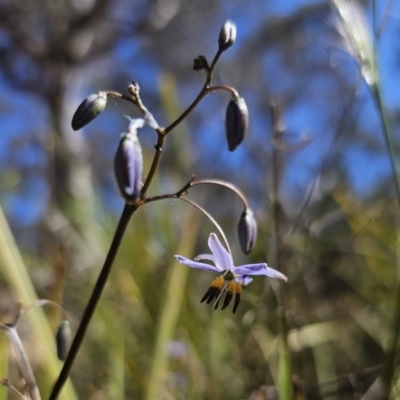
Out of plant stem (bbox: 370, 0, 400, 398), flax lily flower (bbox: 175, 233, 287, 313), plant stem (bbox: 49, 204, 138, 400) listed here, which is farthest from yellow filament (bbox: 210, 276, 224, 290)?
plant stem (bbox: 370, 0, 400, 398)

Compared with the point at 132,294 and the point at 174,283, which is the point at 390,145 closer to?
the point at 174,283

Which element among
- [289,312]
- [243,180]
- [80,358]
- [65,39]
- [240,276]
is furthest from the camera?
[65,39]

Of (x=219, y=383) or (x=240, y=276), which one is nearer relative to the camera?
(x=240, y=276)

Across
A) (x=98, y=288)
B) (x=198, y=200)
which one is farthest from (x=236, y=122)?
(x=198, y=200)

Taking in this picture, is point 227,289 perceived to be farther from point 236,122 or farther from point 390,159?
point 390,159

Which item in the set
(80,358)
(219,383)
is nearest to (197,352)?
(219,383)
